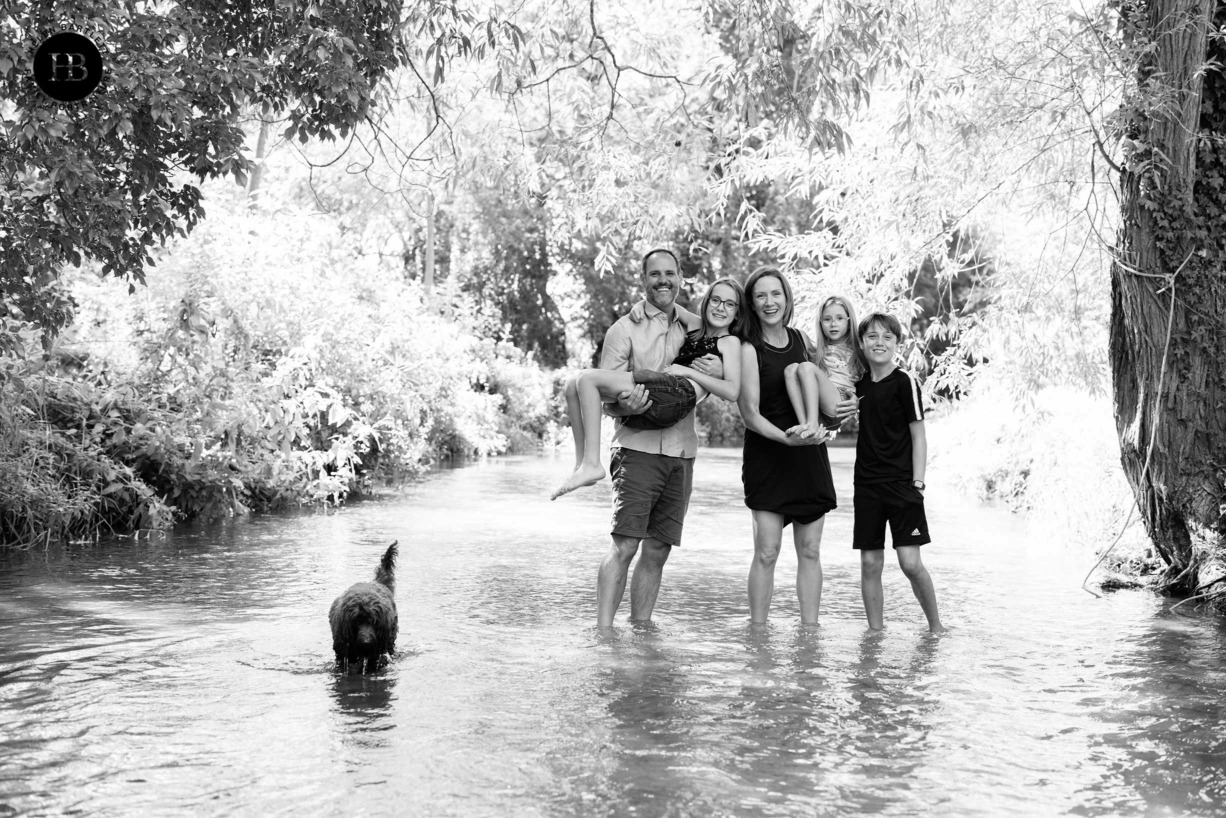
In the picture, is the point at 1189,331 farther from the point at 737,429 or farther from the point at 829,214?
the point at 737,429

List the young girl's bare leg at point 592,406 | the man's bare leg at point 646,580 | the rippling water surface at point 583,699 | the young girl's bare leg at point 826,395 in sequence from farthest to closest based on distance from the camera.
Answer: the man's bare leg at point 646,580 → the young girl's bare leg at point 826,395 → the young girl's bare leg at point 592,406 → the rippling water surface at point 583,699

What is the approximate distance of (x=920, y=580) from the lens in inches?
286

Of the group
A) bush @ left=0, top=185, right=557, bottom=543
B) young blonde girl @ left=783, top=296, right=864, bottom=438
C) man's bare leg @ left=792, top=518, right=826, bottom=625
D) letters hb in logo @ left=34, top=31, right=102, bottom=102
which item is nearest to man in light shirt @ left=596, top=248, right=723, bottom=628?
young blonde girl @ left=783, top=296, right=864, bottom=438

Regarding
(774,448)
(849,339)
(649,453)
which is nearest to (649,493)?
(649,453)

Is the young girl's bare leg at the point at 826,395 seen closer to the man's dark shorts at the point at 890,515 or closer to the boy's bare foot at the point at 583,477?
the man's dark shorts at the point at 890,515

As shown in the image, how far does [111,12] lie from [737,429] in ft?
105

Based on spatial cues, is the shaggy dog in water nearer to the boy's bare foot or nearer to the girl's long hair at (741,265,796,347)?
the boy's bare foot

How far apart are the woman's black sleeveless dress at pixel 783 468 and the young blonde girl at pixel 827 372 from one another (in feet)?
0.36

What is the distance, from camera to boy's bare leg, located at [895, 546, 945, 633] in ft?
23.5

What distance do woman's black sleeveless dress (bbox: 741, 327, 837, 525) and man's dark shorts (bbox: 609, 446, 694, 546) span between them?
41 centimetres

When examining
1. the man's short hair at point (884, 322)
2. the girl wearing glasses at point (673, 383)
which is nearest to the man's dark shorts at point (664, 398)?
the girl wearing glasses at point (673, 383)

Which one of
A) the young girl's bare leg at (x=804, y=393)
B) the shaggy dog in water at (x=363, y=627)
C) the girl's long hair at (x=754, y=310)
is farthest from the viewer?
the girl's long hair at (x=754, y=310)

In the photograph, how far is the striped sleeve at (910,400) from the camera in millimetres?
7199

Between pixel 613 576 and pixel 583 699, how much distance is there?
166 cm
